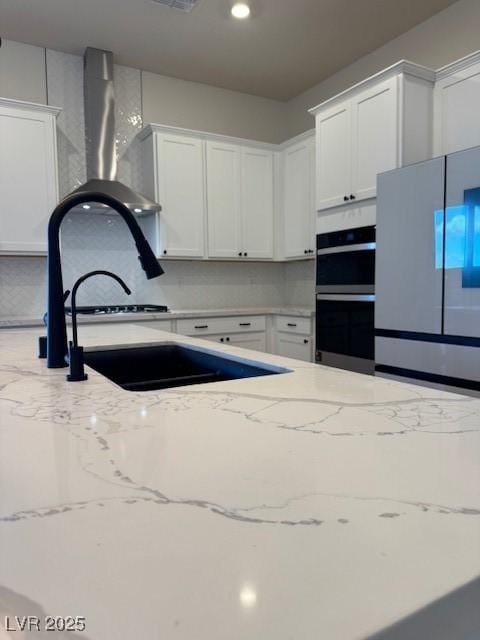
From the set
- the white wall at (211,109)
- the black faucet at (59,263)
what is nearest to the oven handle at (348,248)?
the white wall at (211,109)

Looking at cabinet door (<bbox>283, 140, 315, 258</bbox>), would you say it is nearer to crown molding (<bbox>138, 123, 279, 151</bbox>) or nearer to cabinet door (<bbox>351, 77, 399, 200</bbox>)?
crown molding (<bbox>138, 123, 279, 151</bbox>)

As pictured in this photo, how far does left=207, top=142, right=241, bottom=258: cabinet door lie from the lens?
4051 mm

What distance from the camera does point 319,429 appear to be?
694 millimetres

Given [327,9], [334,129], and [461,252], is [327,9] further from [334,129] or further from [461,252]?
[461,252]

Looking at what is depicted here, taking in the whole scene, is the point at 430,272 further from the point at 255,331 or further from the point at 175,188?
the point at 175,188

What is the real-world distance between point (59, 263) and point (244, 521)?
3.07 feet

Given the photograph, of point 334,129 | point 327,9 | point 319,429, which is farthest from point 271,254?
point 319,429

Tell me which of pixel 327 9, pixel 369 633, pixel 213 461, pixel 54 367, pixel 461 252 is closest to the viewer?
pixel 369 633

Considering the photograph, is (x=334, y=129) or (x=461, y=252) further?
(x=334, y=129)

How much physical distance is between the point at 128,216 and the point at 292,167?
11.2ft

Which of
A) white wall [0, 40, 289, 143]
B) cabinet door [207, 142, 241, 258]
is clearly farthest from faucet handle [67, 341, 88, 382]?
white wall [0, 40, 289, 143]

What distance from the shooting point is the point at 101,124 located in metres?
3.71

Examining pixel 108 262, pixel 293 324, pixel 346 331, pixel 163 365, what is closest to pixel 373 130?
pixel 346 331

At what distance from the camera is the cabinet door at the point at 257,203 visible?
4230 millimetres
